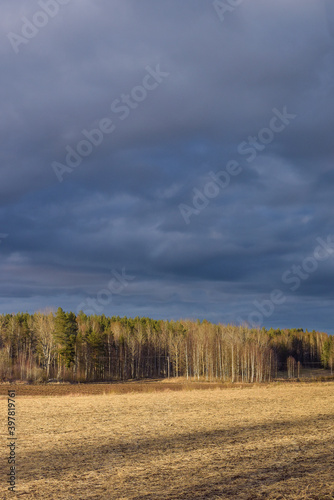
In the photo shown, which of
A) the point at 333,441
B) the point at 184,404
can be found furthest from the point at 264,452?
the point at 184,404

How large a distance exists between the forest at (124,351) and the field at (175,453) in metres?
59.3

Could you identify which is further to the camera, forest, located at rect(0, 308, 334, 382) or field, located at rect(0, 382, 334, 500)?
forest, located at rect(0, 308, 334, 382)

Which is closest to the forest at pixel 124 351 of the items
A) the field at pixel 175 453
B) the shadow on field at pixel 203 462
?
the field at pixel 175 453

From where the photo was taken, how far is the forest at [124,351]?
9112 centimetres

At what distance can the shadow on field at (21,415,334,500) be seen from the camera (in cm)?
1234

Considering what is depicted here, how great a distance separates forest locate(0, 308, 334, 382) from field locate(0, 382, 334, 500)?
5934 cm

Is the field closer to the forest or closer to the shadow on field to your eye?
the shadow on field

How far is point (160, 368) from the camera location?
127m

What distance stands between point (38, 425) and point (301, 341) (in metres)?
157

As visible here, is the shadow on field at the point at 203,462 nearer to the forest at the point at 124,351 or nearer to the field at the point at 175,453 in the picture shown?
the field at the point at 175,453

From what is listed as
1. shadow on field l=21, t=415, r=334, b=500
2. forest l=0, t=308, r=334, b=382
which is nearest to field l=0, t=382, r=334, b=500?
shadow on field l=21, t=415, r=334, b=500

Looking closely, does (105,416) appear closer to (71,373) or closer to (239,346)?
(71,373)

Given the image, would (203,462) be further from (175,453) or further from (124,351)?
(124,351)

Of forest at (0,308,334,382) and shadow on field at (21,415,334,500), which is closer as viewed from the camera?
shadow on field at (21,415,334,500)
